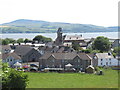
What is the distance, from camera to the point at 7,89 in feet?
83.3

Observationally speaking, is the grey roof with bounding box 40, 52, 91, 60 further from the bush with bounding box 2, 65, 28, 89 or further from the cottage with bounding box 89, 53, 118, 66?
the bush with bounding box 2, 65, 28, 89

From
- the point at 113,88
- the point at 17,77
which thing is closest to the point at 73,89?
the point at 113,88

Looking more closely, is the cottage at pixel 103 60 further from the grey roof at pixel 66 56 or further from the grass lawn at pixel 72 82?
the grass lawn at pixel 72 82

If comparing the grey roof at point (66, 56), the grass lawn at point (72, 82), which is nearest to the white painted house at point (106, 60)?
the grey roof at point (66, 56)

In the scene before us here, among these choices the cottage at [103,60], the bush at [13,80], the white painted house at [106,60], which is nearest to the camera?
the bush at [13,80]

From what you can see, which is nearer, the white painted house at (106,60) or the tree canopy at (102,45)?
the white painted house at (106,60)

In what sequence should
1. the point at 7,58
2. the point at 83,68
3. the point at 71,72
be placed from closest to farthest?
the point at 71,72 → the point at 83,68 → the point at 7,58

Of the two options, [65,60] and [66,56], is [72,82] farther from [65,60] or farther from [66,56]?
[66,56]

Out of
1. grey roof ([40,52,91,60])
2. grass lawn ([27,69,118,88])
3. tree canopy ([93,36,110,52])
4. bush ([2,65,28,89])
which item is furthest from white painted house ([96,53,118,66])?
bush ([2,65,28,89])

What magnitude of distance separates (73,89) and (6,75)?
729 centimetres

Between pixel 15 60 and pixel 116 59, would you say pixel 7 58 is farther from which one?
pixel 116 59

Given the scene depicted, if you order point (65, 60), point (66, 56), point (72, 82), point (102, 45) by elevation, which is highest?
point (102, 45)

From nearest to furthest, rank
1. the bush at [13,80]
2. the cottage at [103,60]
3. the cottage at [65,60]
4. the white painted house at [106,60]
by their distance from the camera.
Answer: the bush at [13,80]
the cottage at [65,60]
the cottage at [103,60]
the white painted house at [106,60]

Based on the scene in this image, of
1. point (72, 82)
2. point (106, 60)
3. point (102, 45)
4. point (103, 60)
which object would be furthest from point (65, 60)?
point (102, 45)
